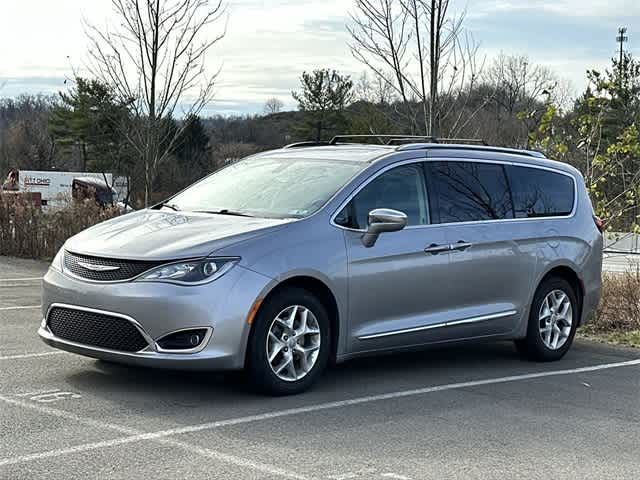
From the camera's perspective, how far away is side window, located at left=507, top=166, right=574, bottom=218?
925 centimetres

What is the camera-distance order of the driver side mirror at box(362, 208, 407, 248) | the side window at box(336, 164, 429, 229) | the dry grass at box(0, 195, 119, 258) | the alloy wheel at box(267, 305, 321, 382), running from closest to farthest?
the alloy wheel at box(267, 305, 321, 382), the driver side mirror at box(362, 208, 407, 248), the side window at box(336, 164, 429, 229), the dry grass at box(0, 195, 119, 258)

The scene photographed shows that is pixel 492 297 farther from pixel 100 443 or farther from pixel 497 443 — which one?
pixel 100 443

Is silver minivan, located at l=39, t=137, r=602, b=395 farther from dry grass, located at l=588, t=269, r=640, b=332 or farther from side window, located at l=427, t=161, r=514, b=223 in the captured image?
dry grass, located at l=588, t=269, r=640, b=332

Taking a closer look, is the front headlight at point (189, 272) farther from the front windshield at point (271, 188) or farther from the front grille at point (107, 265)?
the front windshield at point (271, 188)

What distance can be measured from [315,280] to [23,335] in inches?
129

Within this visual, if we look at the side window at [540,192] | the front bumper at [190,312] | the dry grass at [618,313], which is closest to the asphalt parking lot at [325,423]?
the front bumper at [190,312]

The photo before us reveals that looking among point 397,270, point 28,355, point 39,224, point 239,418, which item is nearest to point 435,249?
point 397,270


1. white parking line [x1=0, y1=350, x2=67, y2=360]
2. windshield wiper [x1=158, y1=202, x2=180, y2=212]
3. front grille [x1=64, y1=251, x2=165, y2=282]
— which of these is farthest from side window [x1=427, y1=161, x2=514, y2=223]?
white parking line [x1=0, y1=350, x2=67, y2=360]

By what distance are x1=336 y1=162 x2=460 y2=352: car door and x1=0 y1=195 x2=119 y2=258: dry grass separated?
34.5 feet

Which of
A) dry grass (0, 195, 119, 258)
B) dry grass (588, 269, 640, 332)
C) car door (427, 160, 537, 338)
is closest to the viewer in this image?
car door (427, 160, 537, 338)

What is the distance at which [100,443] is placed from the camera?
5590 mm

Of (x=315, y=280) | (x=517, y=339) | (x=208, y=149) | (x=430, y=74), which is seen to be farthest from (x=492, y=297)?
(x=208, y=149)

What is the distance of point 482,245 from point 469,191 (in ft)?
1.63

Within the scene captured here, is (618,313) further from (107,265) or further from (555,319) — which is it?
(107,265)
